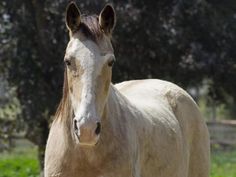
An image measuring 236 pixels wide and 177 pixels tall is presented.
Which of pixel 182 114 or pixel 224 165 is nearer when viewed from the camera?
pixel 182 114

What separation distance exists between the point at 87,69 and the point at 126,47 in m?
7.42

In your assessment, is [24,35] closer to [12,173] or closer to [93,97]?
[12,173]

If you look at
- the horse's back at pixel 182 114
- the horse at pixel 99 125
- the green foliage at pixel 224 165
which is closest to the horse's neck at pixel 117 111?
the horse at pixel 99 125

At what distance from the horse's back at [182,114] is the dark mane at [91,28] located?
1.57 meters

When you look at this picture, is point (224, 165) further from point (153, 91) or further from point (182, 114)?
point (153, 91)

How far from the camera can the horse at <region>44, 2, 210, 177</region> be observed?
458 cm

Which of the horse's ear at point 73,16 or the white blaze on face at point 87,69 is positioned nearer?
the white blaze on face at point 87,69

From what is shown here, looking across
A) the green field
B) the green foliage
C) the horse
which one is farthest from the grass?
the horse

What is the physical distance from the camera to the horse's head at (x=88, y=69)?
443 centimetres

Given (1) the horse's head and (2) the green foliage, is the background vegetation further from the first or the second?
(1) the horse's head

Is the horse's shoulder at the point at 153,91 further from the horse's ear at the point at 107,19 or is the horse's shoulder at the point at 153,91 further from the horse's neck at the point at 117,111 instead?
the horse's ear at the point at 107,19

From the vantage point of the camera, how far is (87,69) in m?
4.60

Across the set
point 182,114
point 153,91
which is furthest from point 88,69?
point 182,114

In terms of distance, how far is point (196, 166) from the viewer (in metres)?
6.86
